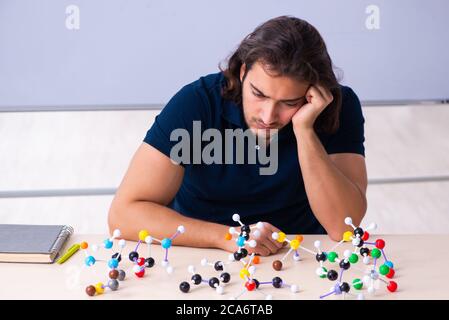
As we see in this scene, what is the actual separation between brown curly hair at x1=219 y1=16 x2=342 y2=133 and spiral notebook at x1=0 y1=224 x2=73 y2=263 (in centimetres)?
62

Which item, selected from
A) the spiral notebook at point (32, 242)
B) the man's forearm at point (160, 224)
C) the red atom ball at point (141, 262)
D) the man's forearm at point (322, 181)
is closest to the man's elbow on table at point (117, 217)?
the man's forearm at point (160, 224)

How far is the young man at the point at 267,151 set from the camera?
77.2 inches

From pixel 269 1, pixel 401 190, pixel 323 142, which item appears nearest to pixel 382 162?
pixel 401 190

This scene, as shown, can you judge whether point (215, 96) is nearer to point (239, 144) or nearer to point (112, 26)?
point (239, 144)

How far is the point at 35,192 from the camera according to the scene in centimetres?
381

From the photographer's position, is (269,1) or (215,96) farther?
(269,1)

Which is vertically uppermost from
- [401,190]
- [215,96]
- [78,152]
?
[215,96]

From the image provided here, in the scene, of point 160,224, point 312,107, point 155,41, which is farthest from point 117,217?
point 155,41

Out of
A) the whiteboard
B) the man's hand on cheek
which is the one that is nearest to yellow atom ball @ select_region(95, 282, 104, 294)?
the man's hand on cheek

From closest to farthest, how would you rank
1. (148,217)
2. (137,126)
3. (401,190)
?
(148,217), (137,126), (401,190)

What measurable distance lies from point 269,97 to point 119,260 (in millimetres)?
579

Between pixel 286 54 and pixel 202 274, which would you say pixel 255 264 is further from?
pixel 286 54

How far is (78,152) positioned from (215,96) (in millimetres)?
1878

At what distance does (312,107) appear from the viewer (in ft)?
6.79
